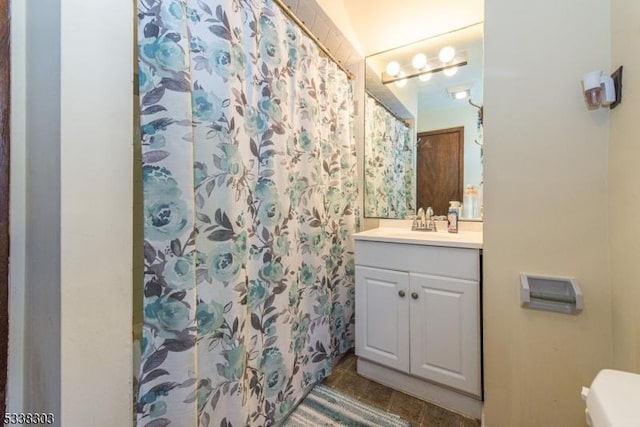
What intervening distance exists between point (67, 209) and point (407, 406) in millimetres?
1612

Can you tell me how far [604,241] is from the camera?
3.09 feet

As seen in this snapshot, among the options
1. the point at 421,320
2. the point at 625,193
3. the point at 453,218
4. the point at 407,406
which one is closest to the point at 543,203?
the point at 625,193

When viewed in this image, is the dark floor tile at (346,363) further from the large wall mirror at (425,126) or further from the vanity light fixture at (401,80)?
the vanity light fixture at (401,80)

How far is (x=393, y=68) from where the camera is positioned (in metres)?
1.93

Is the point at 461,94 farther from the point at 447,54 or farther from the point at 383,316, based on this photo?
the point at 383,316

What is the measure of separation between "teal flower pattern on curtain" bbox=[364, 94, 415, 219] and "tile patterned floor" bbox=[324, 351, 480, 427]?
43.1 inches

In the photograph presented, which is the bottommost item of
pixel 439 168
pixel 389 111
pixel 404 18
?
pixel 439 168

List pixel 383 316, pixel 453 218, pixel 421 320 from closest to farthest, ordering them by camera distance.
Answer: pixel 421 320, pixel 383 316, pixel 453 218

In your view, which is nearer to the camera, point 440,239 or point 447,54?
point 440,239

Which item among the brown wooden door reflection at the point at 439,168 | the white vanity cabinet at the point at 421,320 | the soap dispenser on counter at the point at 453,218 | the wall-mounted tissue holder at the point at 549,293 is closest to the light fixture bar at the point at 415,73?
the brown wooden door reflection at the point at 439,168

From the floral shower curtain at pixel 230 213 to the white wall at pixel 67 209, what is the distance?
0.28 feet

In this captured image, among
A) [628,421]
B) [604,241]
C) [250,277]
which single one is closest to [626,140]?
[604,241]

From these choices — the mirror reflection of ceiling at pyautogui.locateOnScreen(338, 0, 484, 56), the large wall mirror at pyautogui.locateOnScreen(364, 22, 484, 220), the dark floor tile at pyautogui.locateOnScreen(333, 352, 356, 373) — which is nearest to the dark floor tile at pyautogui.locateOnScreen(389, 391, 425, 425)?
the dark floor tile at pyautogui.locateOnScreen(333, 352, 356, 373)

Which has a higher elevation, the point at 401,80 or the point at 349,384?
the point at 401,80
